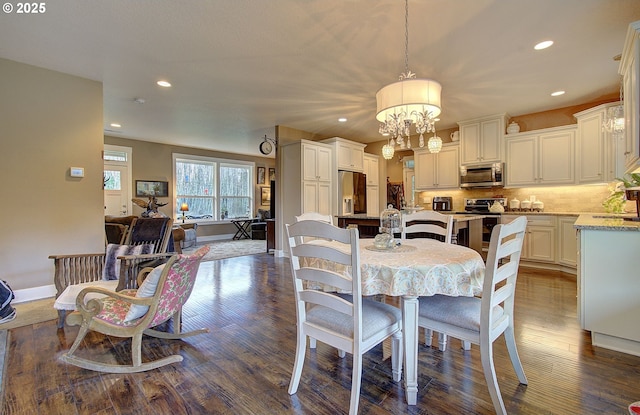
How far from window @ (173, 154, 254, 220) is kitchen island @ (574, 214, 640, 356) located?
27.9 feet

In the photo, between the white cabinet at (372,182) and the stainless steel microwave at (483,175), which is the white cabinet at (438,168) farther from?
the white cabinet at (372,182)

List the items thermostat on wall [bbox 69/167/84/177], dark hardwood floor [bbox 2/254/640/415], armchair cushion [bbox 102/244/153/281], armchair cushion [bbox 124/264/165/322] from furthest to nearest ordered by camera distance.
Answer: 1. thermostat on wall [bbox 69/167/84/177]
2. armchair cushion [bbox 102/244/153/281]
3. armchair cushion [bbox 124/264/165/322]
4. dark hardwood floor [bbox 2/254/640/415]

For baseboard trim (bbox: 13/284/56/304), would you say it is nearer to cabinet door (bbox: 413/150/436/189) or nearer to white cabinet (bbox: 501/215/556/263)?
cabinet door (bbox: 413/150/436/189)

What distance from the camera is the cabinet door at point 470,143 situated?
211 inches

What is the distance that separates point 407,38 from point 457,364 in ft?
9.07

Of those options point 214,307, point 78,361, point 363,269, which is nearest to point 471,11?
point 363,269

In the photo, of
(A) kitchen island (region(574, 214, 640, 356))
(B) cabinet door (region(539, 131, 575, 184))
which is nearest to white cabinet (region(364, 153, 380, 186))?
(B) cabinet door (region(539, 131, 575, 184))

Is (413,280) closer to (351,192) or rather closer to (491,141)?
(491,141)

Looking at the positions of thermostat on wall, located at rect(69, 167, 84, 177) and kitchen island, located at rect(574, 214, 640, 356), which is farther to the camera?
thermostat on wall, located at rect(69, 167, 84, 177)

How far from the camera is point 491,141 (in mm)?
5203

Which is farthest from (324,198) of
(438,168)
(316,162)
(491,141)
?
(491,141)

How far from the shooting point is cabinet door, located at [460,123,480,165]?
211 inches

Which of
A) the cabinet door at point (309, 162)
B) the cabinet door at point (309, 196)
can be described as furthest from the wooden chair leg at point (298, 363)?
the cabinet door at point (309, 162)

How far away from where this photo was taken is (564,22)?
2.53 meters
